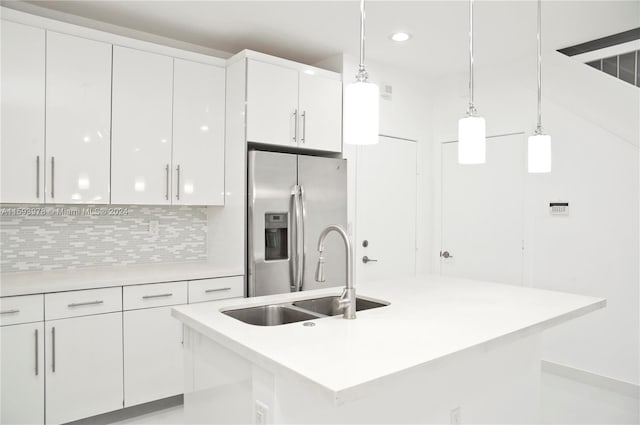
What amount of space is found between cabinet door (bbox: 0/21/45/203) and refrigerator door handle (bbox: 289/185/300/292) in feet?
5.51

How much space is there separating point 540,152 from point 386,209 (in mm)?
2186

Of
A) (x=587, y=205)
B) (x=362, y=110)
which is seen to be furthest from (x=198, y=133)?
(x=587, y=205)

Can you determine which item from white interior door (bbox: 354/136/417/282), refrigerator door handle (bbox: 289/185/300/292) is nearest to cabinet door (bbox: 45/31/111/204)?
refrigerator door handle (bbox: 289/185/300/292)

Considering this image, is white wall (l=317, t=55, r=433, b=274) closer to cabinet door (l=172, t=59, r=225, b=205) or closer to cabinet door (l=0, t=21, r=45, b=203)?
cabinet door (l=172, t=59, r=225, b=205)

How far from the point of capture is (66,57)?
2.91 meters

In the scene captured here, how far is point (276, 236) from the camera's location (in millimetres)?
3480

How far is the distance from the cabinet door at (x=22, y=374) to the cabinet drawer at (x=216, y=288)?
0.93 metres

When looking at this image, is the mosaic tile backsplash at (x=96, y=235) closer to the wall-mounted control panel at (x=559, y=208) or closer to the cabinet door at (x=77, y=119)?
the cabinet door at (x=77, y=119)

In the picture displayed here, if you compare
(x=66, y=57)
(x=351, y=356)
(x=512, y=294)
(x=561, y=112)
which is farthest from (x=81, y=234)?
(x=561, y=112)

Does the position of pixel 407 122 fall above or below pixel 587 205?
above

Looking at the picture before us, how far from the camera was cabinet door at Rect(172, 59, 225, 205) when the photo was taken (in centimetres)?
338

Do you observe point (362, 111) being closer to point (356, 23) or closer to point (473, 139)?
point (473, 139)

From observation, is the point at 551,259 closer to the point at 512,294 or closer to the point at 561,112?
the point at 561,112

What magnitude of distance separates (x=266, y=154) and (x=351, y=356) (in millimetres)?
2179
